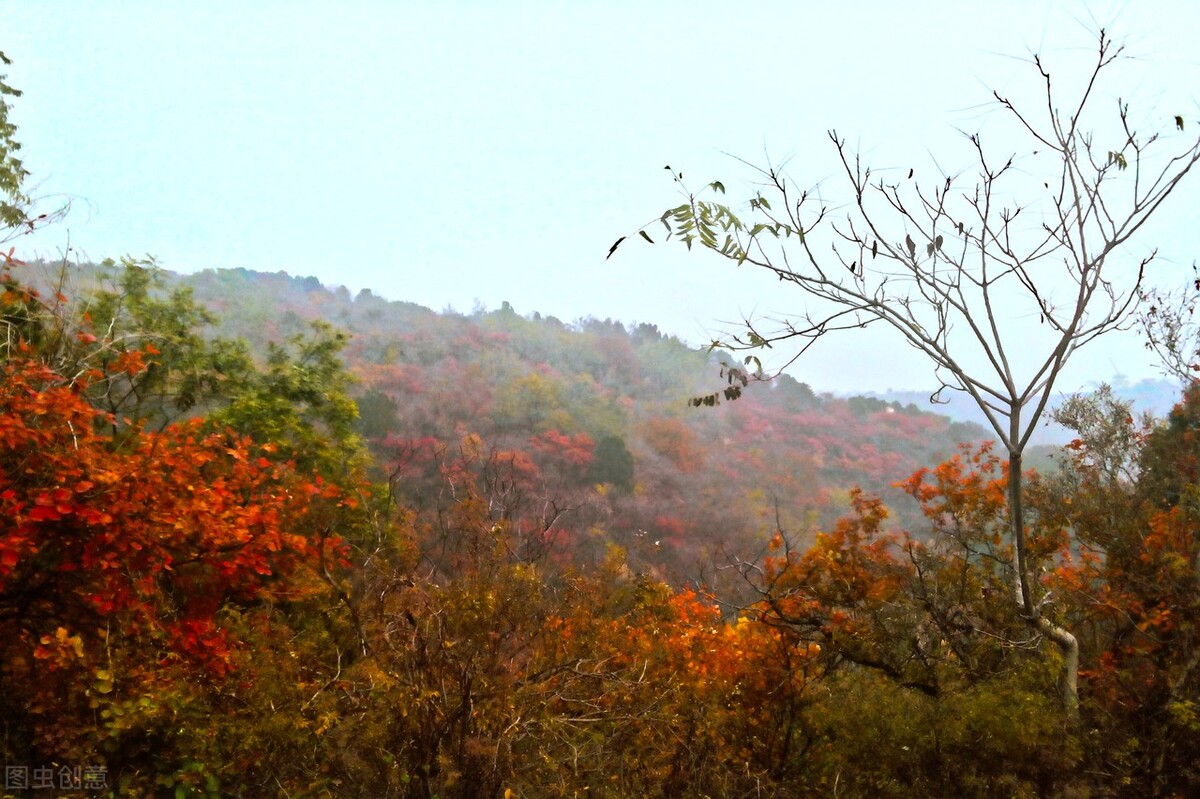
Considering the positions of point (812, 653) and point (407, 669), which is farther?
point (812, 653)

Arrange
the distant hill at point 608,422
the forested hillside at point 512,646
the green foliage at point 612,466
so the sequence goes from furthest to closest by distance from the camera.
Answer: the green foliage at point 612,466 < the distant hill at point 608,422 < the forested hillside at point 512,646

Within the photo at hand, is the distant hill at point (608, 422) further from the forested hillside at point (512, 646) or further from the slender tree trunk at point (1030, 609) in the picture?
the slender tree trunk at point (1030, 609)

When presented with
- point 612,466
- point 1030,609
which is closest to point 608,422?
point 612,466

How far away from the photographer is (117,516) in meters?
4.07

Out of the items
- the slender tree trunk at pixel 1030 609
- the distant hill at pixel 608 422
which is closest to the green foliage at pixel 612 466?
the distant hill at pixel 608 422

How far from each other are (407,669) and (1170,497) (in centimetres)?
774

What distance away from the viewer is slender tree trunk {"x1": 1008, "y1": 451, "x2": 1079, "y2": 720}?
12.0 feet

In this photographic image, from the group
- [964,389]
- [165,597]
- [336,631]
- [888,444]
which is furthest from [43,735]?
[888,444]

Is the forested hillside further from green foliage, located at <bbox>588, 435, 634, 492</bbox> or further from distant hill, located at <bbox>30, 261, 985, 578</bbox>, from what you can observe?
green foliage, located at <bbox>588, 435, 634, 492</bbox>

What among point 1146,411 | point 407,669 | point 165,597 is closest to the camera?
point 407,669

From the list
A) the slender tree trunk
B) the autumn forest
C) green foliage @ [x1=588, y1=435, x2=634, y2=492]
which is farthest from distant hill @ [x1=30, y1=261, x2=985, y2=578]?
the slender tree trunk

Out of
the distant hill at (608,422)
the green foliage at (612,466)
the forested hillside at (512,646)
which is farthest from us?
the green foliage at (612,466)

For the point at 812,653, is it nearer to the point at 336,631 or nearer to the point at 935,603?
the point at 935,603

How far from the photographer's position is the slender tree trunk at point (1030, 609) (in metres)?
3.65
